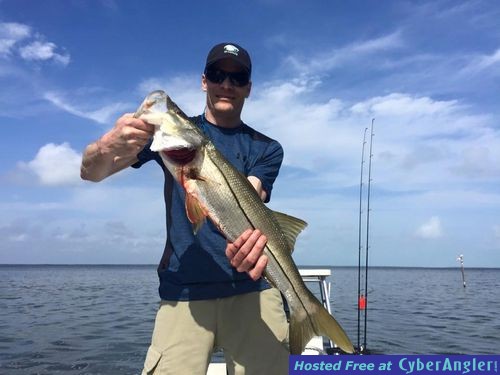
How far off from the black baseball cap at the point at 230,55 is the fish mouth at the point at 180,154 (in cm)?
135

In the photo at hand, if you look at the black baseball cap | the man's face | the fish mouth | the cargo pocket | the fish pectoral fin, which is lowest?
the cargo pocket

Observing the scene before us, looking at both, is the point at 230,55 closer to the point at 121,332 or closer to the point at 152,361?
the point at 152,361

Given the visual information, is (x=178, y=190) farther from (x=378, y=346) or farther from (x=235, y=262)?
(x=378, y=346)

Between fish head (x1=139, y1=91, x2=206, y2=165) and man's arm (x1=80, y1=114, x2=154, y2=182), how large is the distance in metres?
0.09

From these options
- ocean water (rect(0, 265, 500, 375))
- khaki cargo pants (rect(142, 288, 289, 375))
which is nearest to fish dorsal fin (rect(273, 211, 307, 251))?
khaki cargo pants (rect(142, 288, 289, 375))

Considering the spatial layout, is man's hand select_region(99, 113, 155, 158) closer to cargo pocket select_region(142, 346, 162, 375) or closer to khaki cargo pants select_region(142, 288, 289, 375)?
khaki cargo pants select_region(142, 288, 289, 375)

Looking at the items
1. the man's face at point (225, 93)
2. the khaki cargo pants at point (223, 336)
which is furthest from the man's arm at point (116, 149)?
the khaki cargo pants at point (223, 336)

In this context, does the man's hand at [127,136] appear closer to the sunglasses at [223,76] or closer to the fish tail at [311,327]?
the sunglasses at [223,76]

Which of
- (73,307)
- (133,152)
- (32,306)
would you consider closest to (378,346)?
(133,152)

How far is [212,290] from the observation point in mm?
4254

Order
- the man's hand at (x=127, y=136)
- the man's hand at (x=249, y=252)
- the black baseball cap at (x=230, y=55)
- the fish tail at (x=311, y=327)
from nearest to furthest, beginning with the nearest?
the man's hand at (x=127, y=136), the man's hand at (x=249, y=252), the fish tail at (x=311, y=327), the black baseball cap at (x=230, y=55)

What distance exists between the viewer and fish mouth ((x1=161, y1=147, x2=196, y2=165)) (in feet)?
11.8

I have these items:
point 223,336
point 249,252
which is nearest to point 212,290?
point 223,336

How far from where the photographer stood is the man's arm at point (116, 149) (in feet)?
11.5
